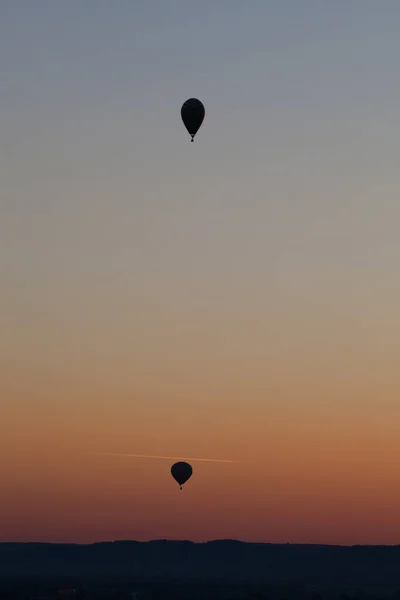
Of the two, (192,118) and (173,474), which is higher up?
(192,118)

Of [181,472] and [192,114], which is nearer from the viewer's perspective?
[192,114]

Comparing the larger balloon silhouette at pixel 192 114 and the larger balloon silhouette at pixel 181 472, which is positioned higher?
the larger balloon silhouette at pixel 192 114

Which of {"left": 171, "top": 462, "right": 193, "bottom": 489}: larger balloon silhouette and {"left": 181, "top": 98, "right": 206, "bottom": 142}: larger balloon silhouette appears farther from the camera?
{"left": 171, "top": 462, "right": 193, "bottom": 489}: larger balloon silhouette

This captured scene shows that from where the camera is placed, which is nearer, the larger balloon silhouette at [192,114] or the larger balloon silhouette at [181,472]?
the larger balloon silhouette at [192,114]

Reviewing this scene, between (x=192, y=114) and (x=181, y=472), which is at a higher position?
(x=192, y=114)

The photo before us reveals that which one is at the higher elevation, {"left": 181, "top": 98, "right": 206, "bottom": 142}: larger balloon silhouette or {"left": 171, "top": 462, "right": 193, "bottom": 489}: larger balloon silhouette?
{"left": 181, "top": 98, "right": 206, "bottom": 142}: larger balloon silhouette
